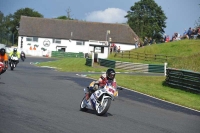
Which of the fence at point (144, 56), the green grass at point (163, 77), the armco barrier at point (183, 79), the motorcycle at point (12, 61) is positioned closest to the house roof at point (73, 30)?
the green grass at point (163, 77)

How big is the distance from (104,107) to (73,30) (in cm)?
9015

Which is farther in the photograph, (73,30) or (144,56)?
(73,30)

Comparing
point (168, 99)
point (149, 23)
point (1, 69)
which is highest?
point (149, 23)

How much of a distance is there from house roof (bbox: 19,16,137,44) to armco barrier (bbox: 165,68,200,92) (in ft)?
233

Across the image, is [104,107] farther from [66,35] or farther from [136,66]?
[66,35]

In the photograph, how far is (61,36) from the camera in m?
101

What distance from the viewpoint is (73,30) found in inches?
4050

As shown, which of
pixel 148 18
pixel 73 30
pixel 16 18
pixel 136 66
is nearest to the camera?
pixel 136 66

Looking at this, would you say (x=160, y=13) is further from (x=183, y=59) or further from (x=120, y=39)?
(x=183, y=59)

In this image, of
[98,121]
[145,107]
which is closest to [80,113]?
[98,121]

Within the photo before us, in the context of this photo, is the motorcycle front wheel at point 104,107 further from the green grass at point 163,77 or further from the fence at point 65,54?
the fence at point 65,54

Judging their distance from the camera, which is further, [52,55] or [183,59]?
[52,55]

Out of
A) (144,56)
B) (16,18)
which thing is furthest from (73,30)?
(144,56)

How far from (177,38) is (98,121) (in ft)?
156
